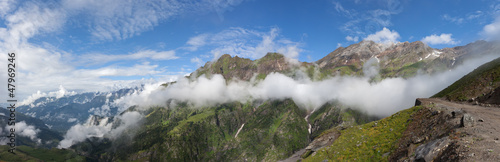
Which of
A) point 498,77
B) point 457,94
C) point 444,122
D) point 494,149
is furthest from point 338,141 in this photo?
point 498,77

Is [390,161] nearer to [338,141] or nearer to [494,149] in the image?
[494,149]

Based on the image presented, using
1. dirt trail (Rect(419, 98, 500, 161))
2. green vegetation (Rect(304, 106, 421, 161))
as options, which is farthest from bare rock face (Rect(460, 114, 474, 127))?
green vegetation (Rect(304, 106, 421, 161))

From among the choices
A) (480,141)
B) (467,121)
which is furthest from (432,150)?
(467,121)

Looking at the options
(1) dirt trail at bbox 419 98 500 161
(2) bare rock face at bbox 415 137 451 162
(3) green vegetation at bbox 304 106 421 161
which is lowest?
(3) green vegetation at bbox 304 106 421 161

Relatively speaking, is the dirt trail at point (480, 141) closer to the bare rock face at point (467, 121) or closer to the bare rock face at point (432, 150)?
the bare rock face at point (467, 121)

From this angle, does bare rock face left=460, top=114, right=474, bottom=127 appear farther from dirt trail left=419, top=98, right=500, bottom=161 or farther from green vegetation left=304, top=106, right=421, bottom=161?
green vegetation left=304, top=106, right=421, bottom=161

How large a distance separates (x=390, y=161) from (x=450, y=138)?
30.0ft

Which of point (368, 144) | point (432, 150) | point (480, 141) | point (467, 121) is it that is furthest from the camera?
point (368, 144)

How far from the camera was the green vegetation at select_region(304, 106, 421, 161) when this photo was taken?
3375 cm

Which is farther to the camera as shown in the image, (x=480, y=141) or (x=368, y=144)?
(x=368, y=144)

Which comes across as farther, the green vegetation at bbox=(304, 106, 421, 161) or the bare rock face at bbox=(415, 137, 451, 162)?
the green vegetation at bbox=(304, 106, 421, 161)

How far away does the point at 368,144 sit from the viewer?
38.6m

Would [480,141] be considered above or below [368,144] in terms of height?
above

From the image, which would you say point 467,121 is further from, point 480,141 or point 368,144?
point 368,144
